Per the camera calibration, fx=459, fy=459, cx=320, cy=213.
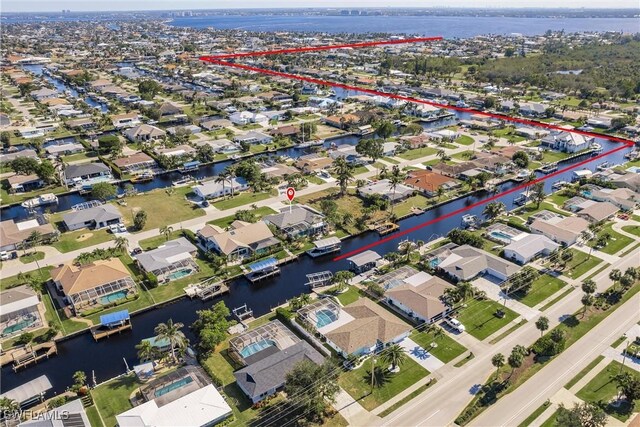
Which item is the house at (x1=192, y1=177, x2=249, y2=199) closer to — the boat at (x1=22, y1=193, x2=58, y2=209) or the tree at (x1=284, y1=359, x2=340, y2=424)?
the boat at (x1=22, y1=193, x2=58, y2=209)

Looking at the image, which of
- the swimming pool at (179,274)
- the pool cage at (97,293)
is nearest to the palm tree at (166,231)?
the swimming pool at (179,274)

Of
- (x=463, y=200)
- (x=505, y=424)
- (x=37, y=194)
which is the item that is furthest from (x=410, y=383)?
(x=37, y=194)

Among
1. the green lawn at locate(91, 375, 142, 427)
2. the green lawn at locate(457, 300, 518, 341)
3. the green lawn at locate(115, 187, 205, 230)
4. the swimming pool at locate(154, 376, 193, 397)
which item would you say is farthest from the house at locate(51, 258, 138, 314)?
the green lawn at locate(457, 300, 518, 341)

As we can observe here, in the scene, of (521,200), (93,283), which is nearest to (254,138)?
(521,200)

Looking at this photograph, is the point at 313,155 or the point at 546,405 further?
the point at 313,155

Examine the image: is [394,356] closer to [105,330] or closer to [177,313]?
[177,313]

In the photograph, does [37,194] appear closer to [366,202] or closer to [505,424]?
[366,202]
